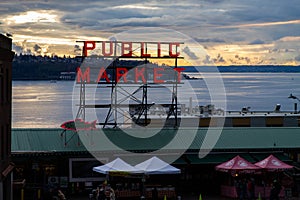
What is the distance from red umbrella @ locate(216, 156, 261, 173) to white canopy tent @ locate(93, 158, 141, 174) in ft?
16.4

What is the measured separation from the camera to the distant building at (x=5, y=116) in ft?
101

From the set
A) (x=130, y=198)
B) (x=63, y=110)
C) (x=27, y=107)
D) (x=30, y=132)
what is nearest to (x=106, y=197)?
(x=130, y=198)

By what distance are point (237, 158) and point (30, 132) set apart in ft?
42.2

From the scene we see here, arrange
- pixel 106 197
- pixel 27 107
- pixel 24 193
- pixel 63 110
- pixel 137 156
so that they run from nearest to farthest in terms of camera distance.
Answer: pixel 106 197 < pixel 24 193 < pixel 137 156 < pixel 63 110 < pixel 27 107

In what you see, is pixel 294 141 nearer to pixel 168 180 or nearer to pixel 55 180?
pixel 168 180

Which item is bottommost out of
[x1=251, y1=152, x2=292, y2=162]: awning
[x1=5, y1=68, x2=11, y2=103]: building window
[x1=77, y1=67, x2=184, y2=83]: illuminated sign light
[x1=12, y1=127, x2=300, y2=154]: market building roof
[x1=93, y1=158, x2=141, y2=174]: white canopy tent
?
[x1=93, y1=158, x2=141, y2=174]: white canopy tent

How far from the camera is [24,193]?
116ft

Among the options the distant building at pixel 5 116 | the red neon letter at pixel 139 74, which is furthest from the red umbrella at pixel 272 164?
the red neon letter at pixel 139 74

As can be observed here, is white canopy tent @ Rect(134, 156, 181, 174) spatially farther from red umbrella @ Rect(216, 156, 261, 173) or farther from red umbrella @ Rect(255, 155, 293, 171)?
red umbrella @ Rect(255, 155, 293, 171)

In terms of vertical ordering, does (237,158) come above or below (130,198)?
above

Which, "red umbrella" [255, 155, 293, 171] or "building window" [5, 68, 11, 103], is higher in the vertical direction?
"building window" [5, 68, 11, 103]

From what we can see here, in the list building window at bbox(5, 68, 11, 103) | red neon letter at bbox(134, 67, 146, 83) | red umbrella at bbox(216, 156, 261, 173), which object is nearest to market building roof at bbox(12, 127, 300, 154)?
red umbrella at bbox(216, 156, 261, 173)

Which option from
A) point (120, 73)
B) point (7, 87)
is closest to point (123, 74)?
point (120, 73)

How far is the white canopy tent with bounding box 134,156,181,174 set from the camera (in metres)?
33.8
